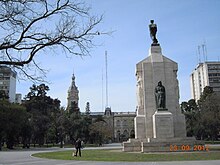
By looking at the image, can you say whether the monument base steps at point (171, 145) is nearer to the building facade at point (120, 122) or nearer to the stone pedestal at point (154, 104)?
the stone pedestal at point (154, 104)

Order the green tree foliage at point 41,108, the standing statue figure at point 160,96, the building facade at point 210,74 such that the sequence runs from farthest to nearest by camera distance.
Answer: the building facade at point 210,74 → the green tree foliage at point 41,108 → the standing statue figure at point 160,96

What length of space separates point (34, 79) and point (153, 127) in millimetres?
17575

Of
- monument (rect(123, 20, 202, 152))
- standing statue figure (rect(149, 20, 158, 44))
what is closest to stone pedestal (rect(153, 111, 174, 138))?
monument (rect(123, 20, 202, 152))

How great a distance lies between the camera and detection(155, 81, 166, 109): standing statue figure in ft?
86.9

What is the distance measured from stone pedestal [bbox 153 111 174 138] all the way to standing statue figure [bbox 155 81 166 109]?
1316 mm

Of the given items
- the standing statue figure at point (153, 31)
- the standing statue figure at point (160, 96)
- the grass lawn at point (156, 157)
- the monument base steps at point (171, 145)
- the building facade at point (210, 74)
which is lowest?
the grass lawn at point (156, 157)

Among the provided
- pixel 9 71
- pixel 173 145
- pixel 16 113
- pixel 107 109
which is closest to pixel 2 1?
pixel 9 71

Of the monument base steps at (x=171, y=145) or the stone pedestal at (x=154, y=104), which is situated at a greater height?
the stone pedestal at (x=154, y=104)

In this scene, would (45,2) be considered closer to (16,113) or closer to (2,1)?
(2,1)

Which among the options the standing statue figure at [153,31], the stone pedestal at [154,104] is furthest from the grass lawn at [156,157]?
the standing statue figure at [153,31]

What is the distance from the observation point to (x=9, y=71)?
11609 mm

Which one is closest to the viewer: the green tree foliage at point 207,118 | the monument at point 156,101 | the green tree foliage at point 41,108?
the monument at point 156,101

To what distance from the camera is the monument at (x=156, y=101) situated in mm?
25219

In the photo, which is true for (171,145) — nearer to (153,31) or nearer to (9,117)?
(153,31)
